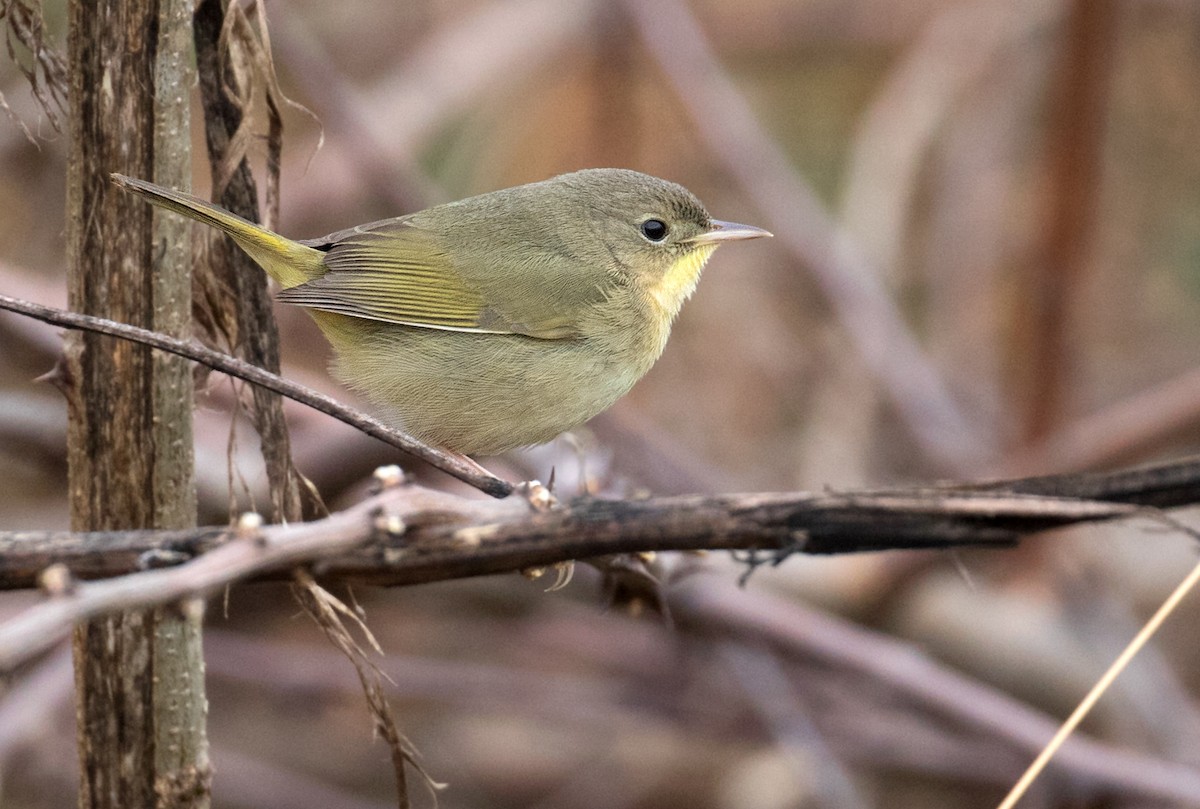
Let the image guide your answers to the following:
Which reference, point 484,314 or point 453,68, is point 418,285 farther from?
point 453,68

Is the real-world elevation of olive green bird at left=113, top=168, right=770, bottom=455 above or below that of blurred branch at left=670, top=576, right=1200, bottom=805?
above

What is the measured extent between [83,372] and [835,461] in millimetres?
4336

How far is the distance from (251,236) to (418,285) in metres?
0.91

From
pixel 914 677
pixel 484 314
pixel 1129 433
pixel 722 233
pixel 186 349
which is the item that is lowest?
pixel 914 677

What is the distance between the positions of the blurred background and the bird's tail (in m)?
0.30

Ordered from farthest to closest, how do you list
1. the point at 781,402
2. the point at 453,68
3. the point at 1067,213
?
1. the point at 781,402
2. the point at 453,68
3. the point at 1067,213

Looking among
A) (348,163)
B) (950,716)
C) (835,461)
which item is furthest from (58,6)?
(950,716)

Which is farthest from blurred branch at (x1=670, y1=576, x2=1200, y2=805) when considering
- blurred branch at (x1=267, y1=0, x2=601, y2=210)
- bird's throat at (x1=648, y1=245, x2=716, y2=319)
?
blurred branch at (x1=267, y1=0, x2=601, y2=210)

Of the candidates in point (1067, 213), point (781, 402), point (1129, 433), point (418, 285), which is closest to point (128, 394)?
point (418, 285)

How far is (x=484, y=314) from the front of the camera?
3.12 metres

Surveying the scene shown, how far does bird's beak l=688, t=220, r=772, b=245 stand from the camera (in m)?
3.52

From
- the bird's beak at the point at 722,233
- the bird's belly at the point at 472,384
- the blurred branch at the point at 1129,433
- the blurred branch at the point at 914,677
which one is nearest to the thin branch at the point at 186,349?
the bird's belly at the point at 472,384

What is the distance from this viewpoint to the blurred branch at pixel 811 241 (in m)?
5.36

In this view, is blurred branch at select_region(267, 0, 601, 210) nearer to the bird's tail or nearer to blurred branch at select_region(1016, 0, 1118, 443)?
A: the bird's tail
